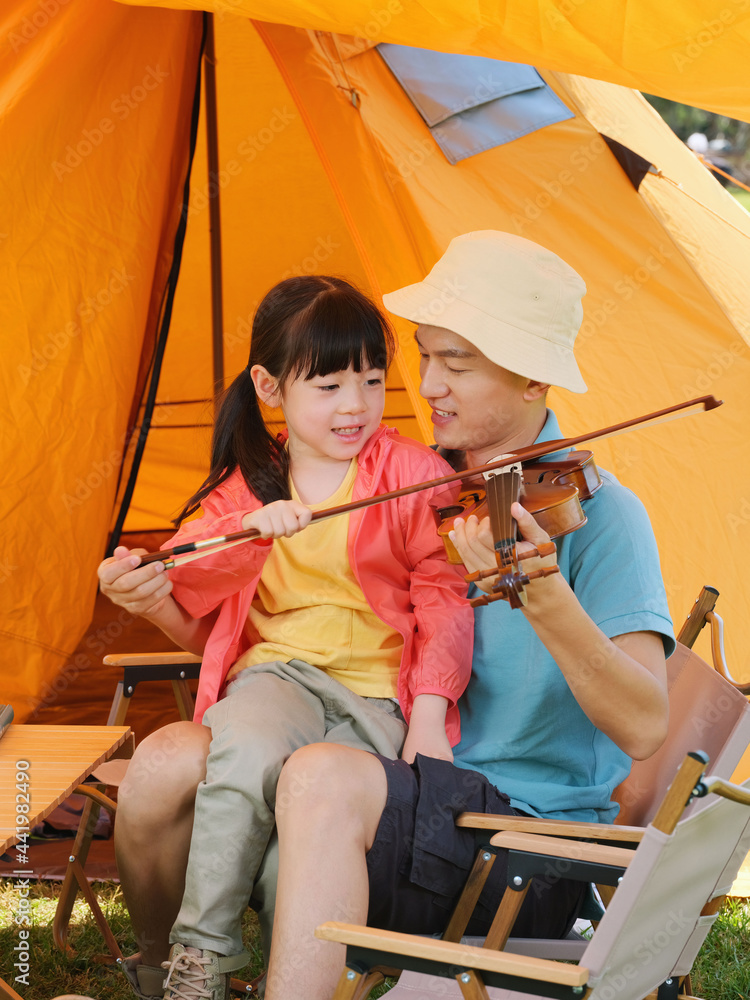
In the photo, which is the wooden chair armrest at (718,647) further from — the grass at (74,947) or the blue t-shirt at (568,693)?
the grass at (74,947)

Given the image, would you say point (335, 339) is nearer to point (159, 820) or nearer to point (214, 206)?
point (159, 820)

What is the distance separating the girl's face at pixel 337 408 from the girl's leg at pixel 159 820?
21.4 inches

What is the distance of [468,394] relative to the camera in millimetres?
1718

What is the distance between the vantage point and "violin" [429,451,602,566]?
152 centimetres

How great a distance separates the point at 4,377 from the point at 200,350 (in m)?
1.47

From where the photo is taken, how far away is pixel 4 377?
2801 mm

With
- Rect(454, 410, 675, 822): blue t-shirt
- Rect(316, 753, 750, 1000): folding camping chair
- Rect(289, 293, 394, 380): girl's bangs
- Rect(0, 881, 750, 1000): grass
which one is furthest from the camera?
Rect(0, 881, 750, 1000): grass

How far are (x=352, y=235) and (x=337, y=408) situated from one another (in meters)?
1.20

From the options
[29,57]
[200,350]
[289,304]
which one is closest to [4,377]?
[29,57]

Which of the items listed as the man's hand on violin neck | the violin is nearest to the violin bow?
the violin

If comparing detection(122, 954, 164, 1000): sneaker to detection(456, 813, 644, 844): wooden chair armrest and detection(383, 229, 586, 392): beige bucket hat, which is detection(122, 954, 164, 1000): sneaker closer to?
detection(456, 813, 644, 844): wooden chair armrest

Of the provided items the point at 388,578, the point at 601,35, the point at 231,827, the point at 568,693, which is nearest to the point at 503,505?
the point at 568,693

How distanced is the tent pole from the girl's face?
144 centimetres

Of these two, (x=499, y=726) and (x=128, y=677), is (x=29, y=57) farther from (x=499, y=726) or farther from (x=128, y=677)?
(x=499, y=726)
